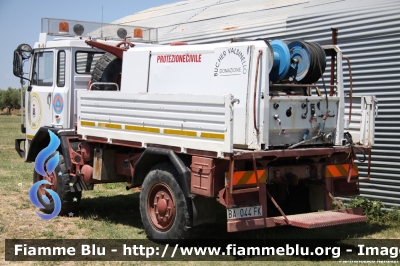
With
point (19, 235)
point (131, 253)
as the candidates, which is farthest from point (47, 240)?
point (131, 253)

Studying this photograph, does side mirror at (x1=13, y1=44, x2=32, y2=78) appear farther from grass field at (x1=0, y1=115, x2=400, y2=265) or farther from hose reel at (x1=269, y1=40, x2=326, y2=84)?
hose reel at (x1=269, y1=40, x2=326, y2=84)

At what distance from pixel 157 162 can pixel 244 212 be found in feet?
5.46

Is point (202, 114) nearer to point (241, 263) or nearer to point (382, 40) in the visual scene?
point (241, 263)

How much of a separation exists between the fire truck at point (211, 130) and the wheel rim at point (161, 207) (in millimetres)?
18

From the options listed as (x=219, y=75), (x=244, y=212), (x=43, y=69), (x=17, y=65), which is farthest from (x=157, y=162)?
(x=17, y=65)

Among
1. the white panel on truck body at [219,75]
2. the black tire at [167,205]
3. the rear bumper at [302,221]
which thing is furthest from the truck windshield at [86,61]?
the rear bumper at [302,221]

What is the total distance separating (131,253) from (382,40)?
18.1 ft

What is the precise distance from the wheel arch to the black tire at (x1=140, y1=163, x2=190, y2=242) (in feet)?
0.41

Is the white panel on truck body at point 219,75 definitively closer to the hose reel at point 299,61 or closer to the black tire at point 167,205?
the hose reel at point 299,61

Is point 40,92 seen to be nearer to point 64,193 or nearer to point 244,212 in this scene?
point 64,193

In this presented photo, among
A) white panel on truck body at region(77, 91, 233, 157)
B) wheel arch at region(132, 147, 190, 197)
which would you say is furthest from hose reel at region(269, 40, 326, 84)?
wheel arch at region(132, 147, 190, 197)

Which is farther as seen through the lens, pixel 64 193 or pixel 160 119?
pixel 64 193

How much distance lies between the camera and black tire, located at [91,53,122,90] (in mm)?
9523

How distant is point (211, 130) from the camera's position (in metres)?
6.89
